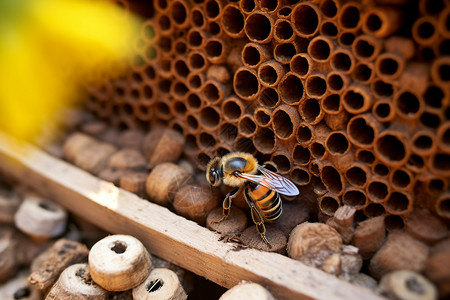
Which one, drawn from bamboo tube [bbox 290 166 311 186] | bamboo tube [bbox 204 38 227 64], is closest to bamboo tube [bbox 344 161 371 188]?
bamboo tube [bbox 290 166 311 186]

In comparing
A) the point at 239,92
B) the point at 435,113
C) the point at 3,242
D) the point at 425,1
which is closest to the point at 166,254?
the point at 239,92

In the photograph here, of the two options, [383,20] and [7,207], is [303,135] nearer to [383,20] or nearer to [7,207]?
[383,20]

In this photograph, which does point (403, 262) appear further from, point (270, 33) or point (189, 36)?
point (189, 36)

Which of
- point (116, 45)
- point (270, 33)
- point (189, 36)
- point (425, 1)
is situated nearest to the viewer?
point (425, 1)

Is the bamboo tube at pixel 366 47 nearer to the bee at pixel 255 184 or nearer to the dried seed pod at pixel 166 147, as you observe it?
the bee at pixel 255 184

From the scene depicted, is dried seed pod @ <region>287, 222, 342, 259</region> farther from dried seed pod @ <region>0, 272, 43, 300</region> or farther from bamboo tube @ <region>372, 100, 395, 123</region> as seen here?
dried seed pod @ <region>0, 272, 43, 300</region>

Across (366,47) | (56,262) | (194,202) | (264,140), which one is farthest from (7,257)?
(366,47)
